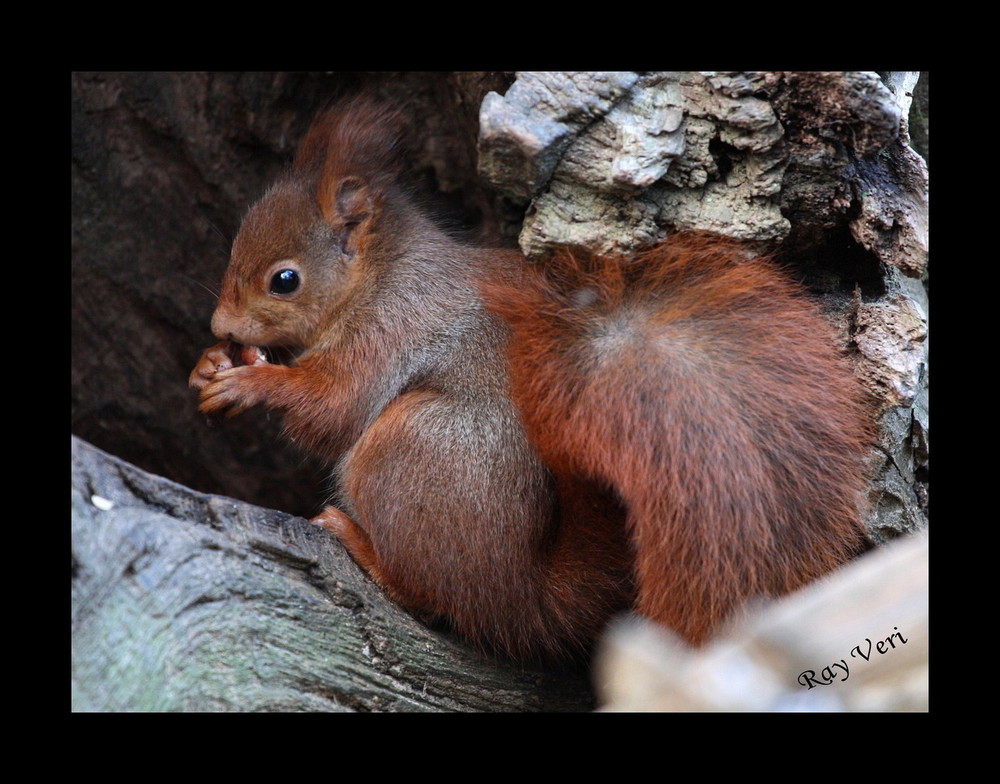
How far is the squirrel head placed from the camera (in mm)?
2133

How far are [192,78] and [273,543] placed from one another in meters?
1.41

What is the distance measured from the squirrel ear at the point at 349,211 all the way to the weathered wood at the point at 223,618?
0.79m

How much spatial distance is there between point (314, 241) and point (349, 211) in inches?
4.3

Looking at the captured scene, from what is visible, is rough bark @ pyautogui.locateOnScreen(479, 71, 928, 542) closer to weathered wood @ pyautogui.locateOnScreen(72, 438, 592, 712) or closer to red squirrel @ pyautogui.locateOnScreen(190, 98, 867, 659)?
red squirrel @ pyautogui.locateOnScreen(190, 98, 867, 659)

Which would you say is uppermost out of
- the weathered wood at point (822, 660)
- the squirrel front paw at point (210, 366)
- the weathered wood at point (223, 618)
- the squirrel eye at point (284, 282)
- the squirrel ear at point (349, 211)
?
the squirrel ear at point (349, 211)

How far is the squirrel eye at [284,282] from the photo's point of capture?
213 centimetres

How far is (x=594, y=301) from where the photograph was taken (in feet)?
5.65

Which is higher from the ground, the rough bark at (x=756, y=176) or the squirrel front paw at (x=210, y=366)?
the rough bark at (x=756, y=176)

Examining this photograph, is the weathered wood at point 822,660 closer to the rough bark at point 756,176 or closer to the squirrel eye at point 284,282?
the rough bark at point 756,176

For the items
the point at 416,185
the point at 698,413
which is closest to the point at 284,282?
the point at 416,185

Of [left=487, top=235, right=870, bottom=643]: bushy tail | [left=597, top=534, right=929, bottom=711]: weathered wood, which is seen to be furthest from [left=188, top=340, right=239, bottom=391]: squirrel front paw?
[left=597, top=534, right=929, bottom=711]: weathered wood

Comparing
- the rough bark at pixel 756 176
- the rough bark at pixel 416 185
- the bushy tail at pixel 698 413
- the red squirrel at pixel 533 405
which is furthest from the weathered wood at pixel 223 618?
the rough bark at pixel 756 176

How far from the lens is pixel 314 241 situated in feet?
7.07

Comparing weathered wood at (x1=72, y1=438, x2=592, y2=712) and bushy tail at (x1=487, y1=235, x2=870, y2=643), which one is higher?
bushy tail at (x1=487, y1=235, x2=870, y2=643)
